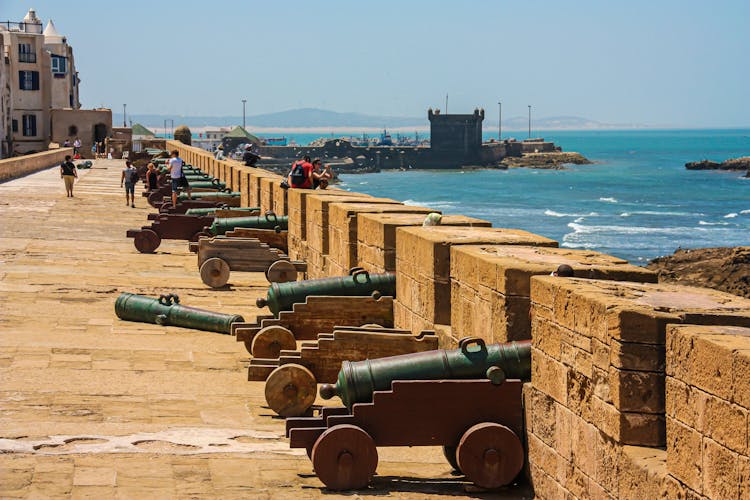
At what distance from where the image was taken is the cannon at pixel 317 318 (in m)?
9.56

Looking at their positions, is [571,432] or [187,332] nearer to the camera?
[571,432]

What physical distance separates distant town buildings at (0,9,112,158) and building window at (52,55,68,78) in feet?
27.5

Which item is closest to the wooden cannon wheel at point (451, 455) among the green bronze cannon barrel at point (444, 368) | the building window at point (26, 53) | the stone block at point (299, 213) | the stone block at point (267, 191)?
the green bronze cannon barrel at point (444, 368)

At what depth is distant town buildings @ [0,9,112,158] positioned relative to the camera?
77.3 meters

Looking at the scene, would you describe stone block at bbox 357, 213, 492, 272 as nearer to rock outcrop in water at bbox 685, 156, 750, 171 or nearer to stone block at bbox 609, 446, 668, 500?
stone block at bbox 609, 446, 668, 500

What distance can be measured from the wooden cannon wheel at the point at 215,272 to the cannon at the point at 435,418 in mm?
7531

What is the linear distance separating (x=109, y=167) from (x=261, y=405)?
43036 millimetres

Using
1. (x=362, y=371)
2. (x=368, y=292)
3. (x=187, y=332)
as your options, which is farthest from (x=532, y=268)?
(x=187, y=332)

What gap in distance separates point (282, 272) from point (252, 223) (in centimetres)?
260

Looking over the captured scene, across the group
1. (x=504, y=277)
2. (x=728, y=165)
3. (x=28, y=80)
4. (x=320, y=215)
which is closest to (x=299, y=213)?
(x=320, y=215)

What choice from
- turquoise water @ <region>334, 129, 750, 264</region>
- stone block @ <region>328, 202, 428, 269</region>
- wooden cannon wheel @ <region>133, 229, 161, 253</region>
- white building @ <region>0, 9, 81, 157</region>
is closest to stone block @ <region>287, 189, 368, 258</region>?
stone block @ <region>328, 202, 428, 269</region>

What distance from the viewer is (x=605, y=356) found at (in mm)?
5590

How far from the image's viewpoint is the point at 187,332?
11469 millimetres

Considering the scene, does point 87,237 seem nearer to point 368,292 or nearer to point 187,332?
point 187,332
